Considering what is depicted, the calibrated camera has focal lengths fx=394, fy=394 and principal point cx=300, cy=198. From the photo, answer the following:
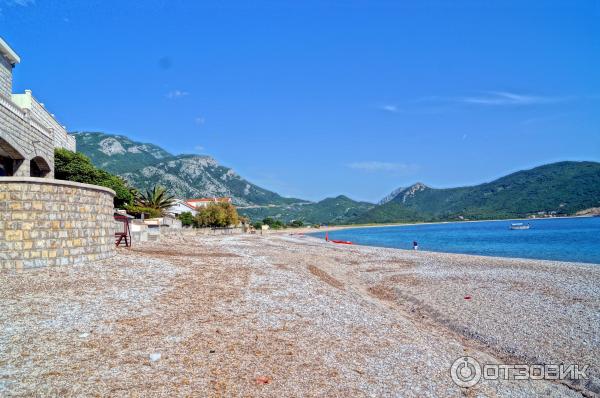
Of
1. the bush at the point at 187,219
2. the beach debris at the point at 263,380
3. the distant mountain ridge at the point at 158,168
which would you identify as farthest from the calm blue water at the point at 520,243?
the distant mountain ridge at the point at 158,168

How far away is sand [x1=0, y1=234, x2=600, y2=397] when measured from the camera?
5859mm

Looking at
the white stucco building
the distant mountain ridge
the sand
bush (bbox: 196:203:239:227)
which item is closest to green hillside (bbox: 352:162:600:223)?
the distant mountain ridge

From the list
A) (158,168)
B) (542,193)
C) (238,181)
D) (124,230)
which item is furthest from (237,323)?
(238,181)

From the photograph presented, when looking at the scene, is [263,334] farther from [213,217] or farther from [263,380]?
[213,217]

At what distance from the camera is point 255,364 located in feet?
21.4

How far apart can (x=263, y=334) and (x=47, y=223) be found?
8.69 meters

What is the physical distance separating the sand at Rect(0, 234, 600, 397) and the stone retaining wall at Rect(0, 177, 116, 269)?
574mm

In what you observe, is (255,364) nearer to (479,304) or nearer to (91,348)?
(91,348)

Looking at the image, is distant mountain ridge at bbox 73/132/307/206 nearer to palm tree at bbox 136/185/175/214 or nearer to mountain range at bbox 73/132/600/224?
mountain range at bbox 73/132/600/224

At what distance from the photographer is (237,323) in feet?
28.6

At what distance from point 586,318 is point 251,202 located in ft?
615

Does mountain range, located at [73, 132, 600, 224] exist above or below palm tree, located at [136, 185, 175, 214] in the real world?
above

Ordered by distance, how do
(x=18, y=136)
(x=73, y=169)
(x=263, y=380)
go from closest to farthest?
(x=263, y=380) < (x=18, y=136) < (x=73, y=169)

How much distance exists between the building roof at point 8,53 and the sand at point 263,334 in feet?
69.8
